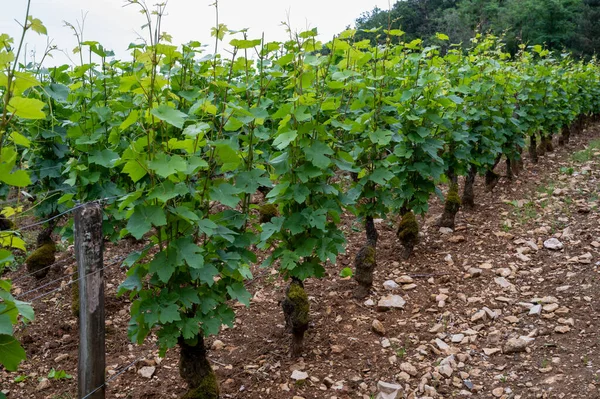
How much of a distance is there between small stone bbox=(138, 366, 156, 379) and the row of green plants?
0.59 m

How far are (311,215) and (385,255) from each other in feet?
7.34

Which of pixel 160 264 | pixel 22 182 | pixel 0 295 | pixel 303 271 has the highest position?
pixel 22 182

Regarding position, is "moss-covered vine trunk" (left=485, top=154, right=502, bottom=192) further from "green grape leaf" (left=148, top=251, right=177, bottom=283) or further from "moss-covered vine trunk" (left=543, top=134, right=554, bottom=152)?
"green grape leaf" (left=148, top=251, right=177, bottom=283)

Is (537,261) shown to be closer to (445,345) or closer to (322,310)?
(445,345)

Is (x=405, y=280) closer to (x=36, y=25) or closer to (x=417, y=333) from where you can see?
(x=417, y=333)

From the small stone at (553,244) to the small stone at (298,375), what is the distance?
130 inches

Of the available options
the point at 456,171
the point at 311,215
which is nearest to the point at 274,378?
the point at 311,215

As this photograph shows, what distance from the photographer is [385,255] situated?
5305 millimetres

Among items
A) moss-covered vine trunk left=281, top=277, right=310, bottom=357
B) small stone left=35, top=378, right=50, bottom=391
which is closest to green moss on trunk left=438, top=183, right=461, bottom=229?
moss-covered vine trunk left=281, top=277, right=310, bottom=357

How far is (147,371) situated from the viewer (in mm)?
3531

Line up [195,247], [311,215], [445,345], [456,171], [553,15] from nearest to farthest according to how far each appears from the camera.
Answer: [195,247] → [311,215] → [445,345] → [456,171] → [553,15]

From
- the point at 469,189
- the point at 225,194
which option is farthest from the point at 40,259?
the point at 469,189

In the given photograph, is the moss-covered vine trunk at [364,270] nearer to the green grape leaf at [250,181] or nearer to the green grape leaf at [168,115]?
the green grape leaf at [250,181]

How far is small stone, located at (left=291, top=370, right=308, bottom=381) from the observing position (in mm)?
3337
